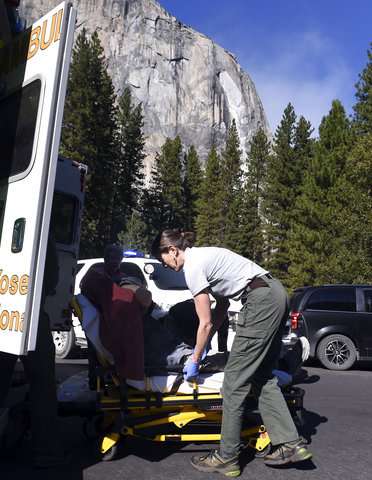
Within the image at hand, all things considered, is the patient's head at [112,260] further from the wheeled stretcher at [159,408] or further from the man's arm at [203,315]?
the man's arm at [203,315]

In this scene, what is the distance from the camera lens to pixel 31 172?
118 inches

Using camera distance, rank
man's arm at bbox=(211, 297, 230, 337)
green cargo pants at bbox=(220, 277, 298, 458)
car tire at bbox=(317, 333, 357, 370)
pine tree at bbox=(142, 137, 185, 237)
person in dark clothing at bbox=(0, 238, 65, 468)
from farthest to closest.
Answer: pine tree at bbox=(142, 137, 185, 237)
car tire at bbox=(317, 333, 357, 370)
man's arm at bbox=(211, 297, 230, 337)
green cargo pants at bbox=(220, 277, 298, 458)
person in dark clothing at bbox=(0, 238, 65, 468)

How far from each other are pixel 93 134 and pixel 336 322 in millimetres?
33805

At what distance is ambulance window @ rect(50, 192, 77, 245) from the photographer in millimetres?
8500

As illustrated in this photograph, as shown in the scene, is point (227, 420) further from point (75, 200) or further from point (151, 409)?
point (75, 200)

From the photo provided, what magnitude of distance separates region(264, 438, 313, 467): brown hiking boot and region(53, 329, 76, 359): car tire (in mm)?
6388

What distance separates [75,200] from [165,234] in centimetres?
481

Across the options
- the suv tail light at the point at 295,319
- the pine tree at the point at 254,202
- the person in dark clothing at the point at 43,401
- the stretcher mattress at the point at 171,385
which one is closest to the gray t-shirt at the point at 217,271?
the stretcher mattress at the point at 171,385

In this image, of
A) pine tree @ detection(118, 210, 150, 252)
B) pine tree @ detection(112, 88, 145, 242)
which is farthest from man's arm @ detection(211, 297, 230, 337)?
pine tree @ detection(112, 88, 145, 242)

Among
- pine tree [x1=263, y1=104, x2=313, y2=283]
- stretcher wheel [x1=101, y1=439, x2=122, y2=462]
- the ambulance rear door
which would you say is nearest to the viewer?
the ambulance rear door

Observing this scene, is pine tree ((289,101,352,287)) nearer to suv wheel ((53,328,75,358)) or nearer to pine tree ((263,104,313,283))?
pine tree ((263,104,313,283))

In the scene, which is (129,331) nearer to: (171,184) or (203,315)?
(203,315)

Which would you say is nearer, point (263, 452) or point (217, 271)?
point (217, 271)

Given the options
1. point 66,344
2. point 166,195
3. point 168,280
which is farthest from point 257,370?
point 166,195
